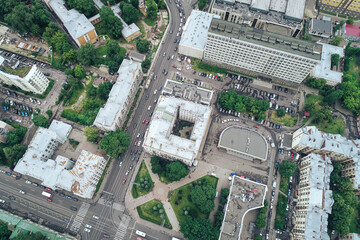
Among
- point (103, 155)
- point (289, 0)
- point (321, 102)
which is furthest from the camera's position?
point (289, 0)

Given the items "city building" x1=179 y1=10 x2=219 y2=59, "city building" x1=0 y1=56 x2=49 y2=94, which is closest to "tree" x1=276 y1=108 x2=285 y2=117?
"city building" x1=179 y1=10 x2=219 y2=59

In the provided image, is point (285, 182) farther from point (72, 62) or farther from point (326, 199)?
point (72, 62)

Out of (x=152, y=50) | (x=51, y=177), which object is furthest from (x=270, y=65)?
(x=51, y=177)

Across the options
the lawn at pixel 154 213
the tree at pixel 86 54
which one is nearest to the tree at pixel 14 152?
the tree at pixel 86 54

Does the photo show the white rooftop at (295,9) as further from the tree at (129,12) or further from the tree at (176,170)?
the tree at (176,170)

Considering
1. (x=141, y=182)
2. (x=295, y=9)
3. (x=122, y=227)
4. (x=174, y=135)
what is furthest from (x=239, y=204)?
(x=295, y=9)

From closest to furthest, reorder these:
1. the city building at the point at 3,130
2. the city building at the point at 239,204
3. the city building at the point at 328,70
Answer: the city building at the point at 239,204 → the city building at the point at 3,130 → the city building at the point at 328,70
